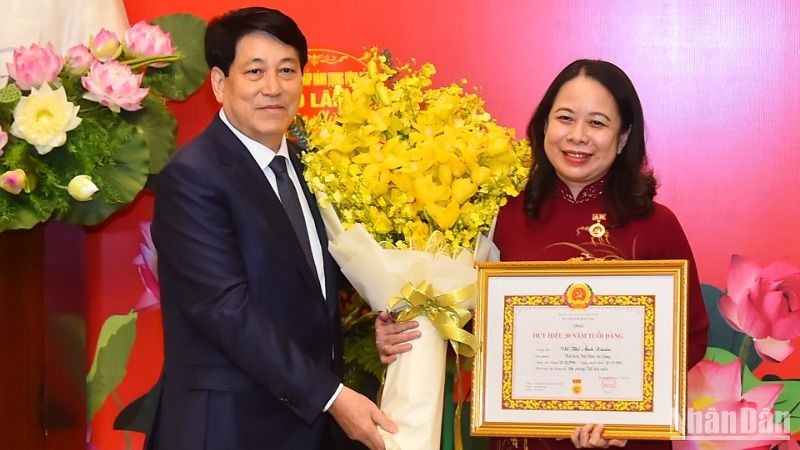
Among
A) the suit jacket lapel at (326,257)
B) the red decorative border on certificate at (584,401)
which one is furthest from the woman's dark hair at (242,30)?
the red decorative border on certificate at (584,401)

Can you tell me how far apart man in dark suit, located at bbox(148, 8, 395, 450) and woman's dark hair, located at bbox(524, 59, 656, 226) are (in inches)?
17.6

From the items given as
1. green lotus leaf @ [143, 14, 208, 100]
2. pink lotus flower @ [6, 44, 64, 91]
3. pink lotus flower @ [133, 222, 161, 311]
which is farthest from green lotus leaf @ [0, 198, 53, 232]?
pink lotus flower @ [133, 222, 161, 311]

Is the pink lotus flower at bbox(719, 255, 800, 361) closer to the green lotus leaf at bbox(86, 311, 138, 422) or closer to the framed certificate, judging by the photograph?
the framed certificate

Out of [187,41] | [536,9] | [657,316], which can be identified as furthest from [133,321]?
[657,316]

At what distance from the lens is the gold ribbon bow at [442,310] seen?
204 cm

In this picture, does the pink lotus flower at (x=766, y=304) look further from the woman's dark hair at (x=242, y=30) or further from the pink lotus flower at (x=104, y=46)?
the pink lotus flower at (x=104, y=46)

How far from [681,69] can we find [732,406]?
859 mm

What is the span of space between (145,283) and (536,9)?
4.19 ft

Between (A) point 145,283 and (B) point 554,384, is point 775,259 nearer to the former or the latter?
(B) point 554,384

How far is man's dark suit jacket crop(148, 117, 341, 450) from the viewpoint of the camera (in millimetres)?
2010

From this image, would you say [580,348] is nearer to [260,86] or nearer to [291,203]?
[291,203]

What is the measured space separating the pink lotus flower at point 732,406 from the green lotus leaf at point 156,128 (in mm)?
1422

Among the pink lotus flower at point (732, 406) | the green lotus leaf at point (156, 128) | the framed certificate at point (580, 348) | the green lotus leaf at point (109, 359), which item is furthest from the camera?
the green lotus leaf at point (109, 359)

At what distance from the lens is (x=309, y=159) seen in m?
2.20
